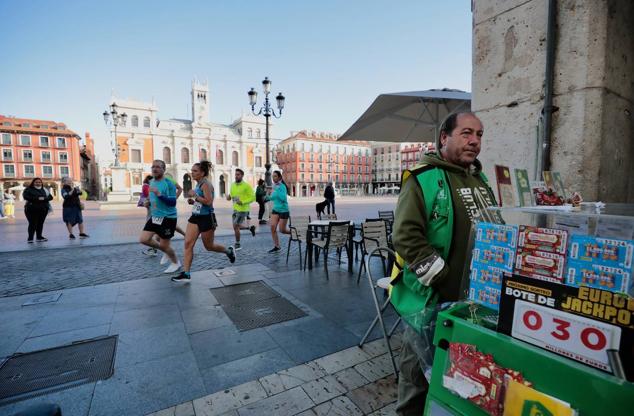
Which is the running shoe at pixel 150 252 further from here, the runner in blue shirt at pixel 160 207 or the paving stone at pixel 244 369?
the paving stone at pixel 244 369

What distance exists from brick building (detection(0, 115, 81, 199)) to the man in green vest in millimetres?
66208

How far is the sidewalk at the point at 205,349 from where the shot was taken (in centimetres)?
213

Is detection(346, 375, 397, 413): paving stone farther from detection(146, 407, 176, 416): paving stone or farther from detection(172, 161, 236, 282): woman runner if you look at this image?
detection(172, 161, 236, 282): woman runner

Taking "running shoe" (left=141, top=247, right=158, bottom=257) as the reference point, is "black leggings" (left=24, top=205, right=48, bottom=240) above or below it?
above

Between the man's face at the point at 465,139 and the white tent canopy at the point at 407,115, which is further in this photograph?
the white tent canopy at the point at 407,115

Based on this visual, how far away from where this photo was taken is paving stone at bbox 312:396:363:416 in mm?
1996

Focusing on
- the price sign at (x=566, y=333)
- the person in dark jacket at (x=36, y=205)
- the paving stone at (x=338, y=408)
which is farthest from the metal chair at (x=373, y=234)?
the person in dark jacket at (x=36, y=205)

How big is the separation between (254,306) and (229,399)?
1.70 metres

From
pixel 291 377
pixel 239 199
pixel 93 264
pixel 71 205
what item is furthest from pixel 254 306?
pixel 71 205

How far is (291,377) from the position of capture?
7.80ft

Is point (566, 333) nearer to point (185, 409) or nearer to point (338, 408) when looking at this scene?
point (338, 408)

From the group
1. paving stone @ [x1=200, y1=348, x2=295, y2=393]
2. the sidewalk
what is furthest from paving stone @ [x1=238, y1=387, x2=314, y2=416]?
paving stone @ [x1=200, y1=348, x2=295, y2=393]

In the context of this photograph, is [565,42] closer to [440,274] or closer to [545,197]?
[545,197]

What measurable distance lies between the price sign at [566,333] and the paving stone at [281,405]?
1.54m
